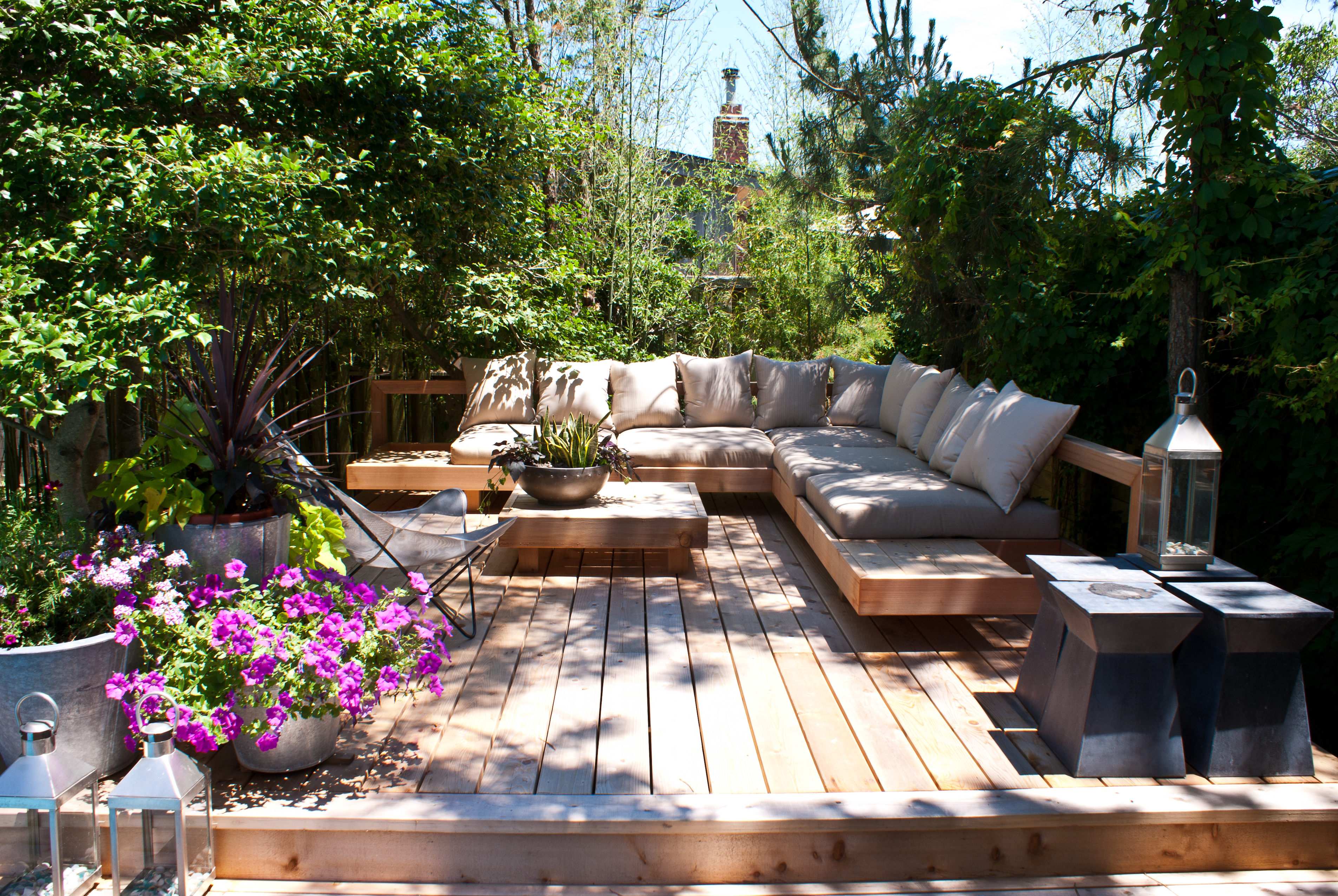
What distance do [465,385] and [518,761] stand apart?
12.0 feet

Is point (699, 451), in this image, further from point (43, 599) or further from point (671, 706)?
point (43, 599)

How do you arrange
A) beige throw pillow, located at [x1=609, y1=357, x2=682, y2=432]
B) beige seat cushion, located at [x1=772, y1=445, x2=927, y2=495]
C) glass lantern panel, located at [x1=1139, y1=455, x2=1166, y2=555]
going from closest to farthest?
1. glass lantern panel, located at [x1=1139, y1=455, x2=1166, y2=555]
2. beige seat cushion, located at [x1=772, y1=445, x2=927, y2=495]
3. beige throw pillow, located at [x1=609, y1=357, x2=682, y2=432]

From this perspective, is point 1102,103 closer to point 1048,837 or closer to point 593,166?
point 593,166

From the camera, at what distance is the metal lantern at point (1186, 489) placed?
2.23 m

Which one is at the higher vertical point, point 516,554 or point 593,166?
point 593,166

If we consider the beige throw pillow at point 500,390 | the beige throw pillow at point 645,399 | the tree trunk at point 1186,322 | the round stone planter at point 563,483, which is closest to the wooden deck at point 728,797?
the round stone planter at point 563,483

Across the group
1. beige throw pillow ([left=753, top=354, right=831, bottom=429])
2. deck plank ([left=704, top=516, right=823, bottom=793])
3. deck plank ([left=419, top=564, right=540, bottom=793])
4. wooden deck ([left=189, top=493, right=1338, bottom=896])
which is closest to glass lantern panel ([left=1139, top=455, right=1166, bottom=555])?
wooden deck ([left=189, top=493, right=1338, bottom=896])

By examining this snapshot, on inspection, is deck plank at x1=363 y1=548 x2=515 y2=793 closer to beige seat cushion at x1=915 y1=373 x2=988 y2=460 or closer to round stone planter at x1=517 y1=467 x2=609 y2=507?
round stone planter at x1=517 y1=467 x2=609 y2=507

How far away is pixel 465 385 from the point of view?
5.46 metres

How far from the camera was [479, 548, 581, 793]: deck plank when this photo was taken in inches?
80.4

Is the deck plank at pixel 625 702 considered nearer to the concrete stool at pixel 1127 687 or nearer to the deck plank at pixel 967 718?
the deck plank at pixel 967 718

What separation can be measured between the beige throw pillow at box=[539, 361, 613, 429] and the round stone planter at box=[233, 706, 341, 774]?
10.8ft

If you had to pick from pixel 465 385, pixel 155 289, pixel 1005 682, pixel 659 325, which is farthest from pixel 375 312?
pixel 1005 682

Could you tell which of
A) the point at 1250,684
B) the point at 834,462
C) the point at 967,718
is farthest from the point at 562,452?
the point at 1250,684
